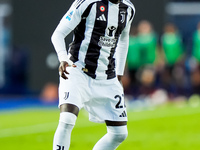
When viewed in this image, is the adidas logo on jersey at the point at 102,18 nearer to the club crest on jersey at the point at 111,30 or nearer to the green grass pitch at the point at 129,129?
the club crest on jersey at the point at 111,30

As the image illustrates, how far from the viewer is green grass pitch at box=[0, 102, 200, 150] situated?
9688 millimetres

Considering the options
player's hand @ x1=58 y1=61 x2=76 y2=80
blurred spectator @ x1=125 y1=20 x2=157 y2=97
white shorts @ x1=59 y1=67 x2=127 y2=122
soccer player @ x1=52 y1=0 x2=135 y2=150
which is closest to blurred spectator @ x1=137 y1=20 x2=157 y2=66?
blurred spectator @ x1=125 y1=20 x2=157 y2=97

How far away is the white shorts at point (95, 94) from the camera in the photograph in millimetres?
6191

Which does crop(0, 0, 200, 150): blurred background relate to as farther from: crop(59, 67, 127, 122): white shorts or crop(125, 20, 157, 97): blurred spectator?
crop(59, 67, 127, 122): white shorts

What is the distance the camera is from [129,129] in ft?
40.2

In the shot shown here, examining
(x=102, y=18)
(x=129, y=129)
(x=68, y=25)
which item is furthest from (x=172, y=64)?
(x=68, y=25)

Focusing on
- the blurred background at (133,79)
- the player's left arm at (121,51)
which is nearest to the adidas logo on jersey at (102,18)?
the player's left arm at (121,51)

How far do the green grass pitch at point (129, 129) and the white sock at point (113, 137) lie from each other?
261 cm

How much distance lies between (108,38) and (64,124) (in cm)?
108

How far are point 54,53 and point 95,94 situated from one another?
14.6 m

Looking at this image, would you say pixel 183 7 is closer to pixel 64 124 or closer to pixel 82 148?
pixel 82 148

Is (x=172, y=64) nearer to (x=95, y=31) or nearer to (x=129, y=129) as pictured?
(x=129, y=129)

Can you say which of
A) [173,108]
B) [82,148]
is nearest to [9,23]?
[173,108]

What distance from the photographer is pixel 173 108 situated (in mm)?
16688
